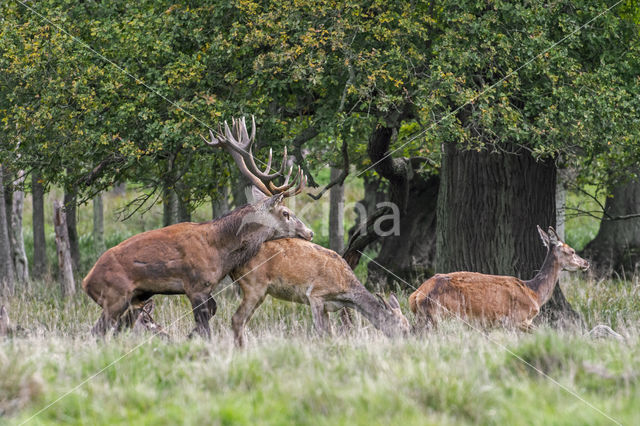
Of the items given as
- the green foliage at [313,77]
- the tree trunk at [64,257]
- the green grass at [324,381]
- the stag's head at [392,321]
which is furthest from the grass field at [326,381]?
the tree trunk at [64,257]

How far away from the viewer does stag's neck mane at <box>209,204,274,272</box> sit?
29.9 ft

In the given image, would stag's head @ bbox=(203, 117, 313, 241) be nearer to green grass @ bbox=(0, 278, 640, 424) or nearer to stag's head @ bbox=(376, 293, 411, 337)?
stag's head @ bbox=(376, 293, 411, 337)

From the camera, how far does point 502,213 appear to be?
37.2 feet

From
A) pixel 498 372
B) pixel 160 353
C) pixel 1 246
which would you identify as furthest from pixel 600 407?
pixel 1 246

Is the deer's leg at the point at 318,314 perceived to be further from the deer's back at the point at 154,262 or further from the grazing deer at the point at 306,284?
the deer's back at the point at 154,262

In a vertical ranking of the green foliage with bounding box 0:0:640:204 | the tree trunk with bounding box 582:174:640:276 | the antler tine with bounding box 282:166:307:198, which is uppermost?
the green foliage with bounding box 0:0:640:204

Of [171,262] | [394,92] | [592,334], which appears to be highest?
[394,92]

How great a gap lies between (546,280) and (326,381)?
4.90 metres

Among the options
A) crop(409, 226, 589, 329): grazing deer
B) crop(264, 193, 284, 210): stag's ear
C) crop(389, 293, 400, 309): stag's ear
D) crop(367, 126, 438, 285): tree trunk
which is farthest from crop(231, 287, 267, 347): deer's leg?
crop(367, 126, 438, 285): tree trunk

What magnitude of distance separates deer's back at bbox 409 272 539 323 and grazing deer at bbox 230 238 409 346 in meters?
0.32

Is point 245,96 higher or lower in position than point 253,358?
higher

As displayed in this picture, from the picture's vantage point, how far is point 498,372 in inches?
239

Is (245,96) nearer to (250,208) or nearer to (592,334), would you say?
(250,208)

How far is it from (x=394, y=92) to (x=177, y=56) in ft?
9.53
